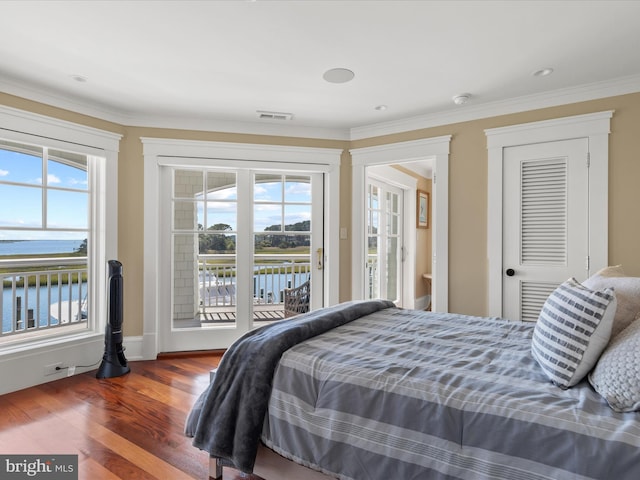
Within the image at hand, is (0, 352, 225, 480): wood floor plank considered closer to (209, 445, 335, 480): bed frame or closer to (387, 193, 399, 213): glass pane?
(209, 445, 335, 480): bed frame

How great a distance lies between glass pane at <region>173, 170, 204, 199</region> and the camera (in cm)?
384

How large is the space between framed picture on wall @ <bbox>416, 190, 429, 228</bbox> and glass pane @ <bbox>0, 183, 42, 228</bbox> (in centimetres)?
485

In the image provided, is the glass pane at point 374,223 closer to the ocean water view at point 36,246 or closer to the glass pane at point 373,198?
the glass pane at point 373,198

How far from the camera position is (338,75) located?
2766mm

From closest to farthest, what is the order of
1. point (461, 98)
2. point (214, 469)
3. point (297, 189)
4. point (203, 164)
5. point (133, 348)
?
point (214, 469), point (461, 98), point (133, 348), point (203, 164), point (297, 189)

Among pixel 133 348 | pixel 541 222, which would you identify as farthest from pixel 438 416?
pixel 133 348

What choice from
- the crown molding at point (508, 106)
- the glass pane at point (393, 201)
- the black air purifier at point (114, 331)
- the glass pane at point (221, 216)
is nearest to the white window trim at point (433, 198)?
the crown molding at point (508, 106)

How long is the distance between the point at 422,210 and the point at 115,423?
201 inches

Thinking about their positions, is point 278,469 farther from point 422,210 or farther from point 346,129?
point 422,210

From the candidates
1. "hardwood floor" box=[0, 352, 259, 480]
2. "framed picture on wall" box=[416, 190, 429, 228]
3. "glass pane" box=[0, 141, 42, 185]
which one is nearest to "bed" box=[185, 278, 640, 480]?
"hardwood floor" box=[0, 352, 259, 480]

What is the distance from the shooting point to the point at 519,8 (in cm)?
196

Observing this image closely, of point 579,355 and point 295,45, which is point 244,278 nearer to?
point 295,45

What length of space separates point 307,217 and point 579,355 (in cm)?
313

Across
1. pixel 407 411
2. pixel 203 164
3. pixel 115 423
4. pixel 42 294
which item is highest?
pixel 203 164
